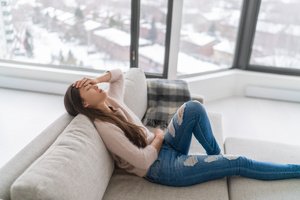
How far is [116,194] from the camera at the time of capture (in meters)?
1.46

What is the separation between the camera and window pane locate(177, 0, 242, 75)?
319cm

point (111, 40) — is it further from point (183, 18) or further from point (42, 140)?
point (42, 140)

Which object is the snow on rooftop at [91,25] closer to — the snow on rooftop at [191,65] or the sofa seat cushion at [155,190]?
the snow on rooftop at [191,65]

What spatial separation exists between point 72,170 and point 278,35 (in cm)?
290

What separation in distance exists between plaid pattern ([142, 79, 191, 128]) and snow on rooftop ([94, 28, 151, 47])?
1.10 metres

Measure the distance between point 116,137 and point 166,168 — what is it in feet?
0.99

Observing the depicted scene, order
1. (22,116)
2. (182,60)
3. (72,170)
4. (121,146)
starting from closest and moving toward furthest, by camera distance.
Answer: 1. (72,170)
2. (121,146)
3. (22,116)
4. (182,60)

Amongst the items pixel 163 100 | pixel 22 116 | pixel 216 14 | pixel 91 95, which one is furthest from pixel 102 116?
pixel 216 14

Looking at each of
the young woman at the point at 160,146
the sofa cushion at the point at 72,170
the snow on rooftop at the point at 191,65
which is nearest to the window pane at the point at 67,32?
the snow on rooftop at the point at 191,65

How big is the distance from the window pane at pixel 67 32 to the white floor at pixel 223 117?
47 cm

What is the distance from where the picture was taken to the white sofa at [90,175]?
1.12 meters

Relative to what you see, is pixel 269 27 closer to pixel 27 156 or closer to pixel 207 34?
pixel 207 34

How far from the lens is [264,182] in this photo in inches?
63.3

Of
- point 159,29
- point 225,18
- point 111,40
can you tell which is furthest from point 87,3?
point 225,18
